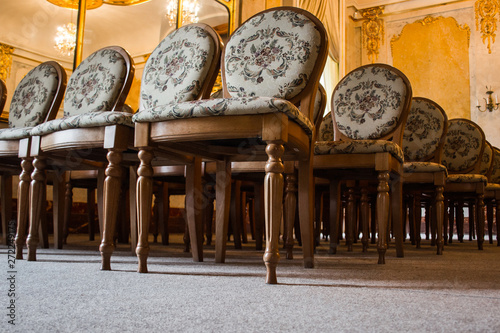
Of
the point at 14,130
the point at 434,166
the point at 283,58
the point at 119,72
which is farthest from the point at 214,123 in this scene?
the point at 434,166

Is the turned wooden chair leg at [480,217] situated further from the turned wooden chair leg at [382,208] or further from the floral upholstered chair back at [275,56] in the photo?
the floral upholstered chair back at [275,56]

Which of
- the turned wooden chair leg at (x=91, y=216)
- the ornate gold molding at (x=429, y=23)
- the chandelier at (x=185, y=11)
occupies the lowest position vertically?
the turned wooden chair leg at (x=91, y=216)

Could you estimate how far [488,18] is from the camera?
7.78 meters

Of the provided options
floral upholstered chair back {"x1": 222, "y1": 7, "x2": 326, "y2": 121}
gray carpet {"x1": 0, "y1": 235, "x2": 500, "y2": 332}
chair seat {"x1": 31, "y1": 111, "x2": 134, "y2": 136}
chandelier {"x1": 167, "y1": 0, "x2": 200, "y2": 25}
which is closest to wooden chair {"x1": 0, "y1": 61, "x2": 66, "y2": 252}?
chair seat {"x1": 31, "y1": 111, "x2": 134, "y2": 136}

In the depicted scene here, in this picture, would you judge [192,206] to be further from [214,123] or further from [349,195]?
[349,195]

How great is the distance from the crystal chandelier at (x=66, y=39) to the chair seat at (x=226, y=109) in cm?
307

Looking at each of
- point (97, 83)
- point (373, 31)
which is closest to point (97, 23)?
point (97, 83)

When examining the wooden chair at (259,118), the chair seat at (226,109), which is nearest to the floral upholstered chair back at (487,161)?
the wooden chair at (259,118)

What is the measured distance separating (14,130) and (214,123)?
3.22 feet

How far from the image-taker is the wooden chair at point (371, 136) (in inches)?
69.7

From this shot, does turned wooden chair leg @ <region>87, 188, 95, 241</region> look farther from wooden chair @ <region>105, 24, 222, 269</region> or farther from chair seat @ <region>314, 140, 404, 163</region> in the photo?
chair seat @ <region>314, 140, 404, 163</region>

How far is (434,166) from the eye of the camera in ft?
7.73

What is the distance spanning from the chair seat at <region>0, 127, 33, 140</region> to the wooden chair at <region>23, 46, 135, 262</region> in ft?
0.17

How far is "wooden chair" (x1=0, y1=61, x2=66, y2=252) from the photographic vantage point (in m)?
1.71
